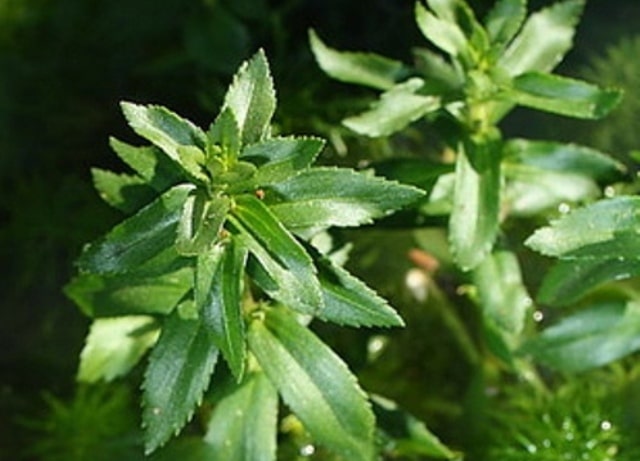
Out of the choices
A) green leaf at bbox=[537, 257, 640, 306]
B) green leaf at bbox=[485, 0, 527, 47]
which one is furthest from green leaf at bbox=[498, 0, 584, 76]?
green leaf at bbox=[537, 257, 640, 306]

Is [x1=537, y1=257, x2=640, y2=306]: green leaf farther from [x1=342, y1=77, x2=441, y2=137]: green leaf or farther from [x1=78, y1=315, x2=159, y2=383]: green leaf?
[x1=78, y1=315, x2=159, y2=383]: green leaf

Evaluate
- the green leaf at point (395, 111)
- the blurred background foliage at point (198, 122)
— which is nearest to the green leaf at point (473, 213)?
the green leaf at point (395, 111)

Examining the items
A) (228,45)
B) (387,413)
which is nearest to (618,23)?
(228,45)

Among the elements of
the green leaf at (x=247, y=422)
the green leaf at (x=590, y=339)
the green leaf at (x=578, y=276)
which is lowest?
the green leaf at (x=590, y=339)

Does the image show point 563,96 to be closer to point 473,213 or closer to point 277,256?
point 473,213

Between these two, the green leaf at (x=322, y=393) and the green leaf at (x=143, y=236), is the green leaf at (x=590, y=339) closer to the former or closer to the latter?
the green leaf at (x=322, y=393)

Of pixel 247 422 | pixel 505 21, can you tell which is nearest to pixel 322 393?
pixel 247 422

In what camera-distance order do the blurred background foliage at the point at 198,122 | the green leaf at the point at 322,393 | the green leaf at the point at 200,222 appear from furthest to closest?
the blurred background foliage at the point at 198,122
the green leaf at the point at 322,393
the green leaf at the point at 200,222

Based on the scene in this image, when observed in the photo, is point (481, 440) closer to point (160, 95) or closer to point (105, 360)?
point (105, 360)
